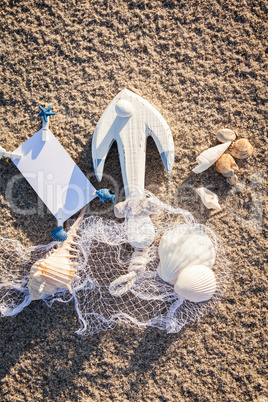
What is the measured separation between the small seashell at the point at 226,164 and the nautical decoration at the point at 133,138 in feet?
0.77

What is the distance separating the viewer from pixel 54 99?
1696 mm

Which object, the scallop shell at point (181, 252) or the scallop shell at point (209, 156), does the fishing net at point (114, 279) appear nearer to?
the scallop shell at point (181, 252)

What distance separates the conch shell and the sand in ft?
0.52

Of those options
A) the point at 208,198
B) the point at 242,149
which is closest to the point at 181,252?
the point at 208,198

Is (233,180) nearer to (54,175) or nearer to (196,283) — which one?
(196,283)

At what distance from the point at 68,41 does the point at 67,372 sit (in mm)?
1664

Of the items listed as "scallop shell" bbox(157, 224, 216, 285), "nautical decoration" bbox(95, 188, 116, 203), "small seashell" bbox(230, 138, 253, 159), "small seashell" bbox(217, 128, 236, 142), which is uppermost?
"small seashell" bbox(217, 128, 236, 142)

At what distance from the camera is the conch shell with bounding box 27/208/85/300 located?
154cm

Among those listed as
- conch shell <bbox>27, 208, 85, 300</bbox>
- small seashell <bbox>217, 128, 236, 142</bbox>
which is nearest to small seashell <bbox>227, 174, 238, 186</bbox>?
small seashell <bbox>217, 128, 236, 142</bbox>

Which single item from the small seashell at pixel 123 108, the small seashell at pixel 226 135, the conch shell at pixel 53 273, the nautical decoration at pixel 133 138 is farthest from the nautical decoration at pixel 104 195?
the small seashell at pixel 226 135

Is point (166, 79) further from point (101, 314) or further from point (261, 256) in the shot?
point (101, 314)

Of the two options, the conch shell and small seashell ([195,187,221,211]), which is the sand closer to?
small seashell ([195,187,221,211])

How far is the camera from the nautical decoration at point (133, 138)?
5.23 feet

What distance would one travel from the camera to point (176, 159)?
5.52 feet
